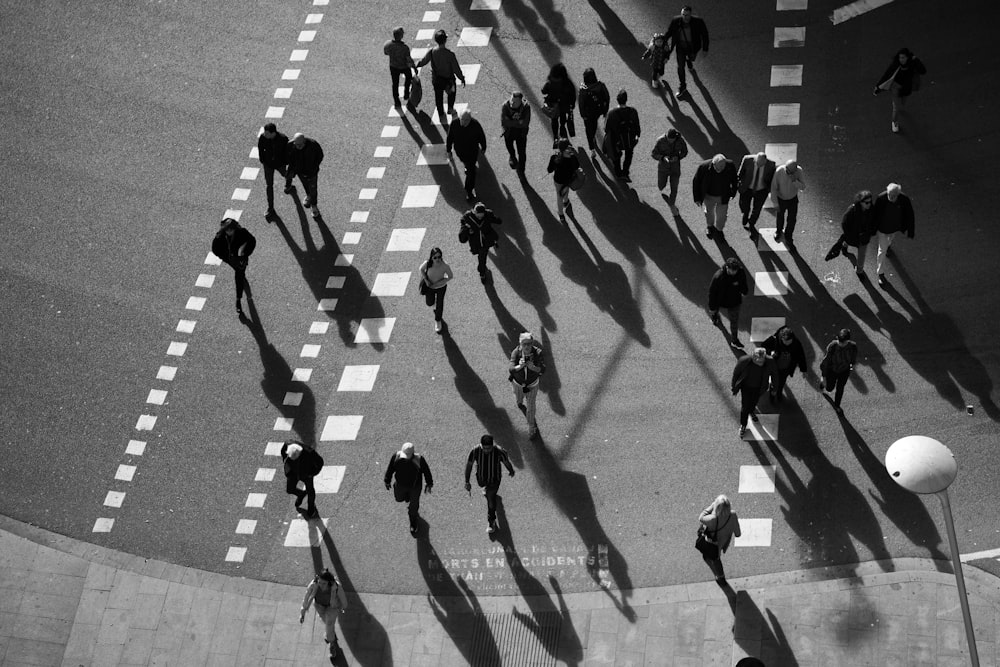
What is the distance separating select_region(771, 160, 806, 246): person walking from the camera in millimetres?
22234

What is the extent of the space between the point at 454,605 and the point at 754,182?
8.16 metres

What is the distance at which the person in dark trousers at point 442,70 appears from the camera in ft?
84.3

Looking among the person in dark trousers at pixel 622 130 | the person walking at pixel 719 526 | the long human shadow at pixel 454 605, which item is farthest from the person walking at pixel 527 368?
the person in dark trousers at pixel 622 130

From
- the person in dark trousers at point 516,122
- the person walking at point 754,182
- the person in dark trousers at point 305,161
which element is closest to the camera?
the person walking at point 754,182

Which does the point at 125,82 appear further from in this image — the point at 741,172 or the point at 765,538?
the point at 765,538

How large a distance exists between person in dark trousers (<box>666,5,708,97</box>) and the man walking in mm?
3597

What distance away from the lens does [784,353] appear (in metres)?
19.9

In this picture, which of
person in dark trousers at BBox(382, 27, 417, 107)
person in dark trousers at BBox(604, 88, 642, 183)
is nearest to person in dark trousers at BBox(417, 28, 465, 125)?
person in dark trousers at BBox(382, 27, 417, 107)

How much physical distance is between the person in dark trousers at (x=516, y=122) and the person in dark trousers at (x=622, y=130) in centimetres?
131

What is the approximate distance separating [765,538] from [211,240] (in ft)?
35.0

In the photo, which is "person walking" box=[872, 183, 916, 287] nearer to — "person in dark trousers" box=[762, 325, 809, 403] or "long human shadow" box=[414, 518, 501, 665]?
"person in dark trousers" box=[762, 325, 809, 403]

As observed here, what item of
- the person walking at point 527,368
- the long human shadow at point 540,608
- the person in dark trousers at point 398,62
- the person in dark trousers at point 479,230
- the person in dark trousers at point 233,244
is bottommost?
the long human shadow at point 540,608

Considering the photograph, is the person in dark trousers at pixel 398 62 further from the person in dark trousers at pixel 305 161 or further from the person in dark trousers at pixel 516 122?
the person in dark trousers at pixel 305 161

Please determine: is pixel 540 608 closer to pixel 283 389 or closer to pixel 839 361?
pixel 839 361
